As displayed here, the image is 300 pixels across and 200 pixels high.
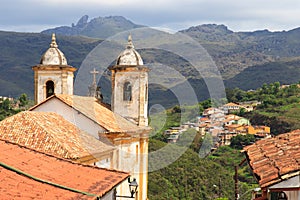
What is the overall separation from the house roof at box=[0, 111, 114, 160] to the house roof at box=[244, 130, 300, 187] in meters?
6.14

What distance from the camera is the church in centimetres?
1833

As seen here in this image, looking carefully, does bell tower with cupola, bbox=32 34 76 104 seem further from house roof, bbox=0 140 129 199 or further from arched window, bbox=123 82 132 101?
house roof, bbox=0 140 129 199

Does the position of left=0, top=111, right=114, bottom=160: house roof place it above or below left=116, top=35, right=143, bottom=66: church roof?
below

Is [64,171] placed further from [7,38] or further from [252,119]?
[7,38]

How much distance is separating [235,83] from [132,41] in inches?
3527

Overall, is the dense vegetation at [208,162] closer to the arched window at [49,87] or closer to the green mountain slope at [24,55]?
the arched window at [49,87]

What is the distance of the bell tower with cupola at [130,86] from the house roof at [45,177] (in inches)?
568

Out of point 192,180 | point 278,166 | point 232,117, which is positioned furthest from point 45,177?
point 232,117

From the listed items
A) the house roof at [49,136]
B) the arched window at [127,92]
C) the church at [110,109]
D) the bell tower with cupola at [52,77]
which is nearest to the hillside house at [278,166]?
the house roof at [49,136]

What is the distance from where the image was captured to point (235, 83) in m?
111

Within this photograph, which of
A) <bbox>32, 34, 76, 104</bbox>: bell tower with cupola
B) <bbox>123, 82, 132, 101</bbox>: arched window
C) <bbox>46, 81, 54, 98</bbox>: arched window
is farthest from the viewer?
<bbox>123, 82, 132, 101</bbox>: arched window

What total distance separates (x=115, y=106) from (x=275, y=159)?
634 inches

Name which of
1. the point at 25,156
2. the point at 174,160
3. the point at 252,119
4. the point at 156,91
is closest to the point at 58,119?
the point at 25,156

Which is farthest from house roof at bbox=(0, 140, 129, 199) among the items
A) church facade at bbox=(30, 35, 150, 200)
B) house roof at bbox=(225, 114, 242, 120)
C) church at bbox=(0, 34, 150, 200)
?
house roof at bbox=(225, 114, 242, 120)
